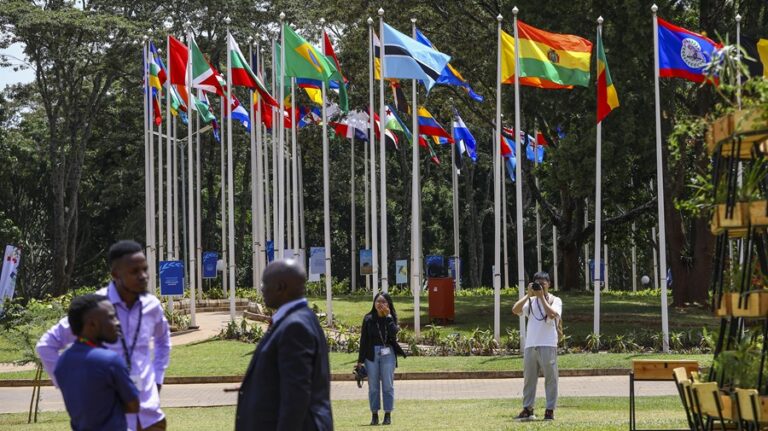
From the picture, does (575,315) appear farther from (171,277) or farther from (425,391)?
(425,391)

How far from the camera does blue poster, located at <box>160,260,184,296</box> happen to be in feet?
106

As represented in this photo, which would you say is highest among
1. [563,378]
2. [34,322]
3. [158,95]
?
[158,95]

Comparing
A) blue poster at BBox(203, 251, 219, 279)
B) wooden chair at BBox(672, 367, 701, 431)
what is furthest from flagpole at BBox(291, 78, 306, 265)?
wooden chair at BBox(672, 367, 701, 431)

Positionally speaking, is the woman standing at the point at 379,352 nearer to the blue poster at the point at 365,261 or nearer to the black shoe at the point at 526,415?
the black shoe at the point at 526,415

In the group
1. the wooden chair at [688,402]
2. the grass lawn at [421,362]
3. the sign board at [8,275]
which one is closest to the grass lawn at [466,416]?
the wooden chair at [688,402]

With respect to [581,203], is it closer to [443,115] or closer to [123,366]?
[443,115]

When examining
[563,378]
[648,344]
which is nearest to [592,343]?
[648,344]

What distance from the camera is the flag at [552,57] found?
1050 inches

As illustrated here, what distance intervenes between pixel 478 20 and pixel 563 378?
18743 millimetres

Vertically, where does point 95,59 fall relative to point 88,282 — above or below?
above

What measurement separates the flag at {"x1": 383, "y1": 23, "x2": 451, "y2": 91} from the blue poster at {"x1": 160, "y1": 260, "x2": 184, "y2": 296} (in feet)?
27.5

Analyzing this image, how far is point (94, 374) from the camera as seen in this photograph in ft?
22.4

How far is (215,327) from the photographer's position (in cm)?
3419

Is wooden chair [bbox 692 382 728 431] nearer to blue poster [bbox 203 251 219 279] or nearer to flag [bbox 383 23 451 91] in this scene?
flag [bbox 383 23 451 91]
